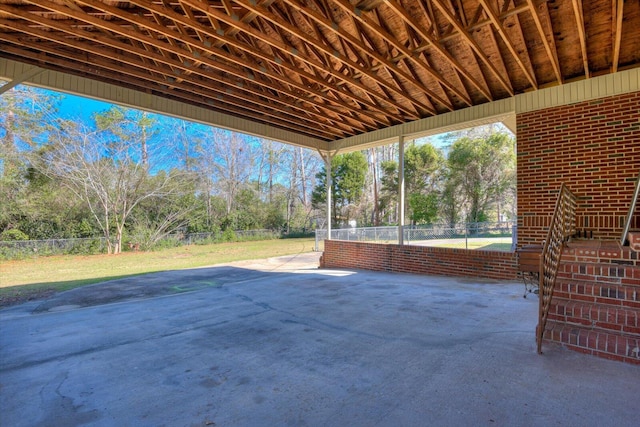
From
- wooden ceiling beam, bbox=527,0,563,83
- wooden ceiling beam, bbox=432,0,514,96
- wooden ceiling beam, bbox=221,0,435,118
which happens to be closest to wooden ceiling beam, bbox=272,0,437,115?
wooden ceiling beam, bbox=221,0,435,118

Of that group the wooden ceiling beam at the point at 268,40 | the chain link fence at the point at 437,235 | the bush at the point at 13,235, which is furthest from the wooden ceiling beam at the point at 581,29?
the bush at the point at 13,235

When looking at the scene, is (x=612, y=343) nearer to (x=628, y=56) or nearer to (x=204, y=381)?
(x=204, y=381)

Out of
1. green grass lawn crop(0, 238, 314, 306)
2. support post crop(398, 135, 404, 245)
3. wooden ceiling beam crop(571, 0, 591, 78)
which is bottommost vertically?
green grass lawn crop(0, 238, 314, 306)

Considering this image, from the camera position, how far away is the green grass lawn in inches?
277

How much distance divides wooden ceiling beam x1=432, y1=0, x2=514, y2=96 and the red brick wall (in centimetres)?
77

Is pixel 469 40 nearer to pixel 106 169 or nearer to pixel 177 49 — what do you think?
pixel 177 49

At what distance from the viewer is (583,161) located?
5.14 meters

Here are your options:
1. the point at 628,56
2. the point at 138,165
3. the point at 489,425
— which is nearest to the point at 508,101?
the point at 628,56

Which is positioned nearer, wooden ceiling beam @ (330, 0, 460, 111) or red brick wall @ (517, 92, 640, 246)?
wooden ceiling beam @ (330, 0, 460, 111)

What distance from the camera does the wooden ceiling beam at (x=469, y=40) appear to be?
348cm

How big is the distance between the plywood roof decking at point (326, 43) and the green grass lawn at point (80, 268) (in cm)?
495

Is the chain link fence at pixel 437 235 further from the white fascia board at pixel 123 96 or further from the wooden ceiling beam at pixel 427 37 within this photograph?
the wooden ceiling beam at pixel 427 37

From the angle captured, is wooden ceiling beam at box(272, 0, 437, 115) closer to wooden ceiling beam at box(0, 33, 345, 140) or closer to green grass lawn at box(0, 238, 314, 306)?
wooden ceiling beam at box(0, 33, 345, 140)

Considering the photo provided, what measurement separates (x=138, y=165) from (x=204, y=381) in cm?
1616
